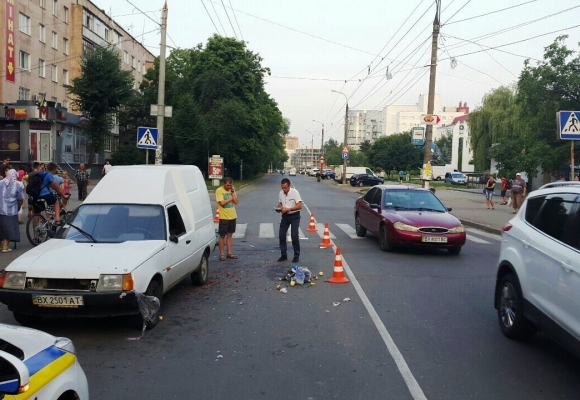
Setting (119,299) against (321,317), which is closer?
(119,299)

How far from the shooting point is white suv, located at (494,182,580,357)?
4676mm

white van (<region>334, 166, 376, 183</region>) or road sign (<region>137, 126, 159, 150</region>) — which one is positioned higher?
road sign (<region>137, 126, 159, 150</region>)

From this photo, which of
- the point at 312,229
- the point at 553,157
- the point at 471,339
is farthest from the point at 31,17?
the point at 471,339

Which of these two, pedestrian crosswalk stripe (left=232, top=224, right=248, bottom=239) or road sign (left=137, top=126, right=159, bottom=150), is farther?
road sign (left=137, top=126, right=159, bottom=150)

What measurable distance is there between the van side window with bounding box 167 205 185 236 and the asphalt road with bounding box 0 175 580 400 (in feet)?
3.25

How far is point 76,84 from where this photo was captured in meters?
36.2

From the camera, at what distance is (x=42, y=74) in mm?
42031

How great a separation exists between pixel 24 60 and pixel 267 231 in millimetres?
31887

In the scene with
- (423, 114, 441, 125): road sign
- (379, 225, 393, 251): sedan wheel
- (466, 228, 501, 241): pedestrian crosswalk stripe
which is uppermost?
(423, 114, 441, 125): road sign

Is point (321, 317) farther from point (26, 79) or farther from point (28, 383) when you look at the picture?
point (26, 79)

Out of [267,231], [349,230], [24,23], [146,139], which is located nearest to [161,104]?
[146,139]

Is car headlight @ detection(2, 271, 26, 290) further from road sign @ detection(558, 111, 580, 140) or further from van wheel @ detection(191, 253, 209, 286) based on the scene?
road sign @ detection(558, 111, 580, 140)

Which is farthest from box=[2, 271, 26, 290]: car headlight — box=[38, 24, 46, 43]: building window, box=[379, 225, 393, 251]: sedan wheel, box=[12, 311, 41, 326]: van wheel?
box=[38, 24, 46, 43]: building window

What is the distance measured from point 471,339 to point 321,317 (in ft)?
5.97
